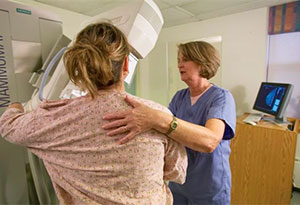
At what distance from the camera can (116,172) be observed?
0.54 meters

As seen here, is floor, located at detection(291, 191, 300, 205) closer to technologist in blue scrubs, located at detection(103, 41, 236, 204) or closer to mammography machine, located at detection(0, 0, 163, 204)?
technologist in blue scrubs, located at detection(103, 41, 236, 204)

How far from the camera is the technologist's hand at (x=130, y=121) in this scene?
53 centimetres

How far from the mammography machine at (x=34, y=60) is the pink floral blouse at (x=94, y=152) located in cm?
25

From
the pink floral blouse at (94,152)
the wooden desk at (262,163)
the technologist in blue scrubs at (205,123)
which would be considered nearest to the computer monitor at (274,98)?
the wooden desk at (262,163)

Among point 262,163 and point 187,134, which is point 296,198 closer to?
point 262,163

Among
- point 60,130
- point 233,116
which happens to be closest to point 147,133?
point 60,130

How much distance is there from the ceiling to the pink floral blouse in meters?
2.00

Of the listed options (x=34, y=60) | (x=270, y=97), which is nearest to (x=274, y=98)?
(x=270, y=97)

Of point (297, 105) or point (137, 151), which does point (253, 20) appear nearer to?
point (297, 105)

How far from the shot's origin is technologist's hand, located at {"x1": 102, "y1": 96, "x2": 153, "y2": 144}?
0.53 meters

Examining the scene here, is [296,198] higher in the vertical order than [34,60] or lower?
lower

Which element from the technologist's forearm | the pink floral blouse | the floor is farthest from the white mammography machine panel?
the floor

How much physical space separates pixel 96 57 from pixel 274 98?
2222 millimetres

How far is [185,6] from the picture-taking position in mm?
2361
